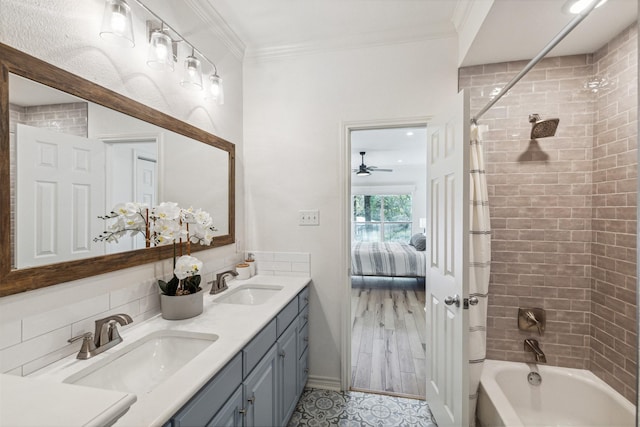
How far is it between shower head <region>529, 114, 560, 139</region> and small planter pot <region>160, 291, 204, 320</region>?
2217 millimetres

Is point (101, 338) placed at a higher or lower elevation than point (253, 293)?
higher

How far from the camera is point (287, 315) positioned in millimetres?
1713

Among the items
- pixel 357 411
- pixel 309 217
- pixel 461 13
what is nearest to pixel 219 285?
pixel 309 217

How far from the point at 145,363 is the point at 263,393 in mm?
542

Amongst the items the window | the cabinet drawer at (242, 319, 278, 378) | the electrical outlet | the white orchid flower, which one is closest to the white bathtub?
the cabinet drawer at (242, 319, 278, 378)

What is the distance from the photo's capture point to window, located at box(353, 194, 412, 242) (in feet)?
24.8

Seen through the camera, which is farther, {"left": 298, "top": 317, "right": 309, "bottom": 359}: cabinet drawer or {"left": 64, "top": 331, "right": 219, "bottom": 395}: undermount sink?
{"left": 298, "top": 317, "right": 309, "bottom": 359}: cabinet drawer

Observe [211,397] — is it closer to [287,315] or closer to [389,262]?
[287,315]

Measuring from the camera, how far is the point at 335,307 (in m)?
2.21

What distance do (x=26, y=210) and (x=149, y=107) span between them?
72 centimetres

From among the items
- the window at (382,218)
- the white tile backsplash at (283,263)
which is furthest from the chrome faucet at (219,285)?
the window at (382,218)

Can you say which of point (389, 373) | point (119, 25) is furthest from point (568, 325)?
point (119, 25)

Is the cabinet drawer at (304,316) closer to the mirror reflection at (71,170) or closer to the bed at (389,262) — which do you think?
the mirror reflection at (71,170)

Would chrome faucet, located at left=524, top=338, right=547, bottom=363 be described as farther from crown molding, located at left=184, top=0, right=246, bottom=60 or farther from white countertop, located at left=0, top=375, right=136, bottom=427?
crown molding, located at left=184, top=0, right=246, bottom=60
